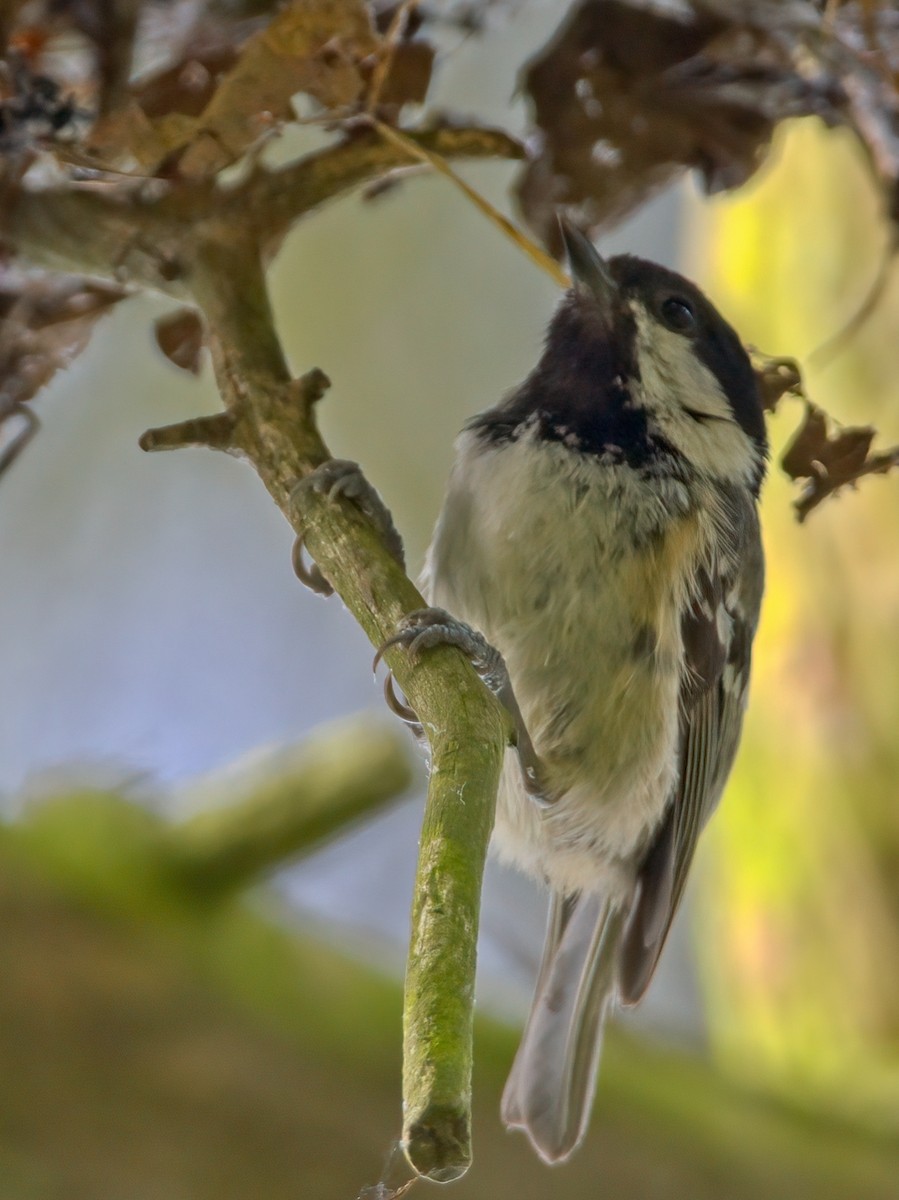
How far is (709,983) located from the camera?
2057 millimetres

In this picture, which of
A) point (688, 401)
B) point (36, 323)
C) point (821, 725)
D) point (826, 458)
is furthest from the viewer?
point (821, 725)

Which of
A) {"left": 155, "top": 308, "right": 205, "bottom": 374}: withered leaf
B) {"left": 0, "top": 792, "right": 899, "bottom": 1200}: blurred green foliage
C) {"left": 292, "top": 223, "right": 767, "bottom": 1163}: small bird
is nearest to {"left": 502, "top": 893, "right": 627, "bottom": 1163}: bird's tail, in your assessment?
{"left": 292, "top": 223, "right": 767, "bottom": 1163}: small bird

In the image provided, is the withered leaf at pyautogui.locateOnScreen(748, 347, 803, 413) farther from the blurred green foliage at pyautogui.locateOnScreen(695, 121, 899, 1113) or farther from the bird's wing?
the blurred green foliage at pyautogui.locateOnScreen(695, 121, 899, 1113)

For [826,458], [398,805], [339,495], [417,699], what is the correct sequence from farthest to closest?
[398,805], [826,458], [339,495], [417,699]

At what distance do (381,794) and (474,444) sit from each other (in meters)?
0.34

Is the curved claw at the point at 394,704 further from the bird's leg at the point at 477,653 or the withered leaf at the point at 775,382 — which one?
the withered leaf at the point at 775,382

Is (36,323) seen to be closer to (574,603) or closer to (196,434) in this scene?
(196,434)

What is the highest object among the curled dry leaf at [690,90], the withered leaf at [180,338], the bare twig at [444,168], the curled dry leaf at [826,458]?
the curled dry leaf at [690,90]

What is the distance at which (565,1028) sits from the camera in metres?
1.30

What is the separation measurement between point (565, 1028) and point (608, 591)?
1.52ft

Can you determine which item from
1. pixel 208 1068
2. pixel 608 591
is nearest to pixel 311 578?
pixel 608 591


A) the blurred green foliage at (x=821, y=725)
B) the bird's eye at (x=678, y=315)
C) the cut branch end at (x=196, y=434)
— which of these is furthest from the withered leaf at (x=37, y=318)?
the blurred green foliage at (x=821, y=725)

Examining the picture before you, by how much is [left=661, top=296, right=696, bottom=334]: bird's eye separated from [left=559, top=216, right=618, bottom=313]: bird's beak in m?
0.06

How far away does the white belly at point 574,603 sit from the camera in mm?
1115
